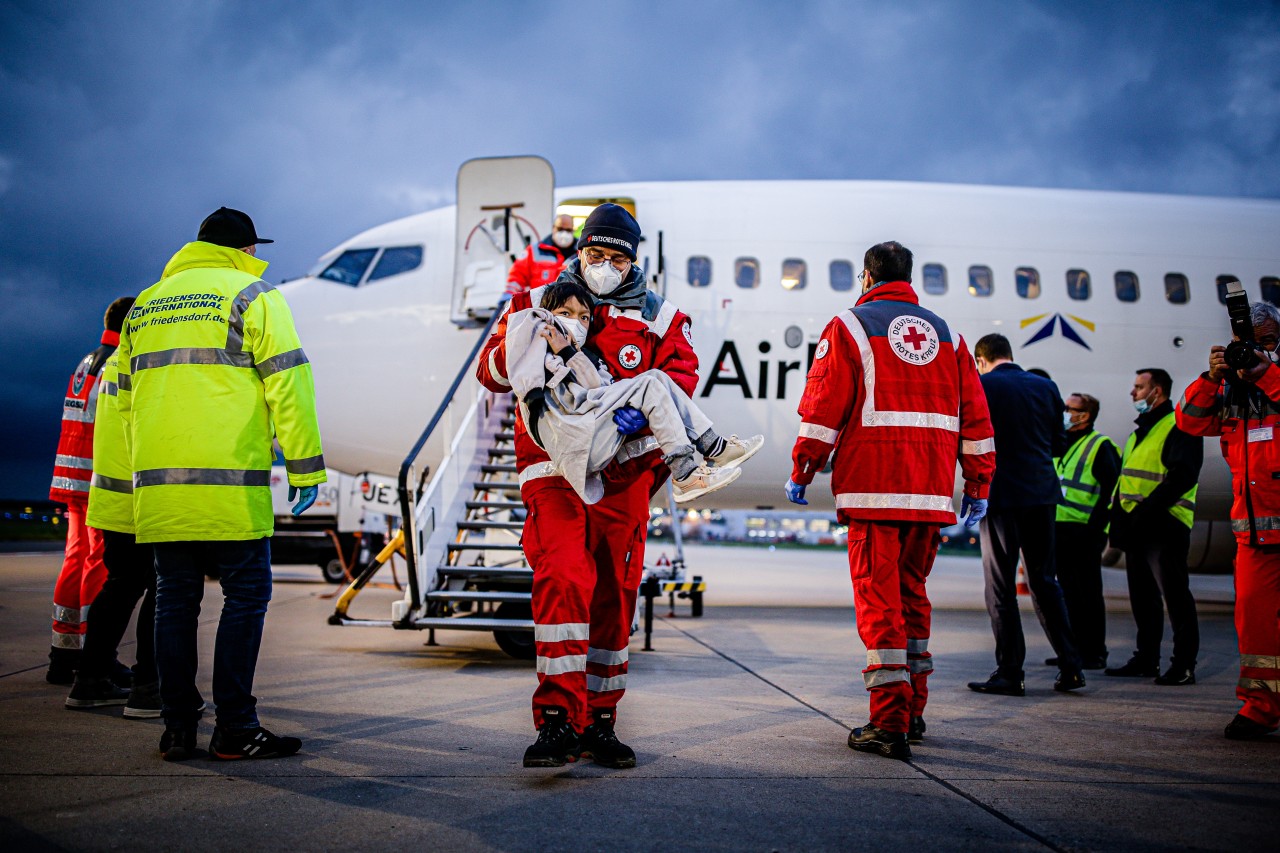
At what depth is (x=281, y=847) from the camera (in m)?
2.18

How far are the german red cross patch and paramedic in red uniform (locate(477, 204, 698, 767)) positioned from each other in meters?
0.83

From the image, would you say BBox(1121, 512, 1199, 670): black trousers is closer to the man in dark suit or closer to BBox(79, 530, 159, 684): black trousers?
the man in dark suit

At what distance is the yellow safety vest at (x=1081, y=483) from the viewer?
20.5 feet

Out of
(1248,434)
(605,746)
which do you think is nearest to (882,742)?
(605,746)

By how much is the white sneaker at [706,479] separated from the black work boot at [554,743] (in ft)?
2.72

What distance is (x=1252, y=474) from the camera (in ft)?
13.3

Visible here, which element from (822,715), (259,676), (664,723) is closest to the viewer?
(664,723)

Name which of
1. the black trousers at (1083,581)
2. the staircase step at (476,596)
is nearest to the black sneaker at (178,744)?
the staircase step at (476,596)

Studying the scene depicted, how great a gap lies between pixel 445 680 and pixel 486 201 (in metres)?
5.50

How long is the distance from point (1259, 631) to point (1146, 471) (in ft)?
6.77

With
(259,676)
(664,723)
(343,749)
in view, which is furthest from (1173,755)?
(259,676)

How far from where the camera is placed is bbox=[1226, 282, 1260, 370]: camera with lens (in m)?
3.94

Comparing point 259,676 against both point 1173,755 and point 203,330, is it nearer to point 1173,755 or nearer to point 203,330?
point 203,330

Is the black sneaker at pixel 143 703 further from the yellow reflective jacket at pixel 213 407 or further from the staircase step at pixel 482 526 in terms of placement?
the staircase step at pixel 482 526
